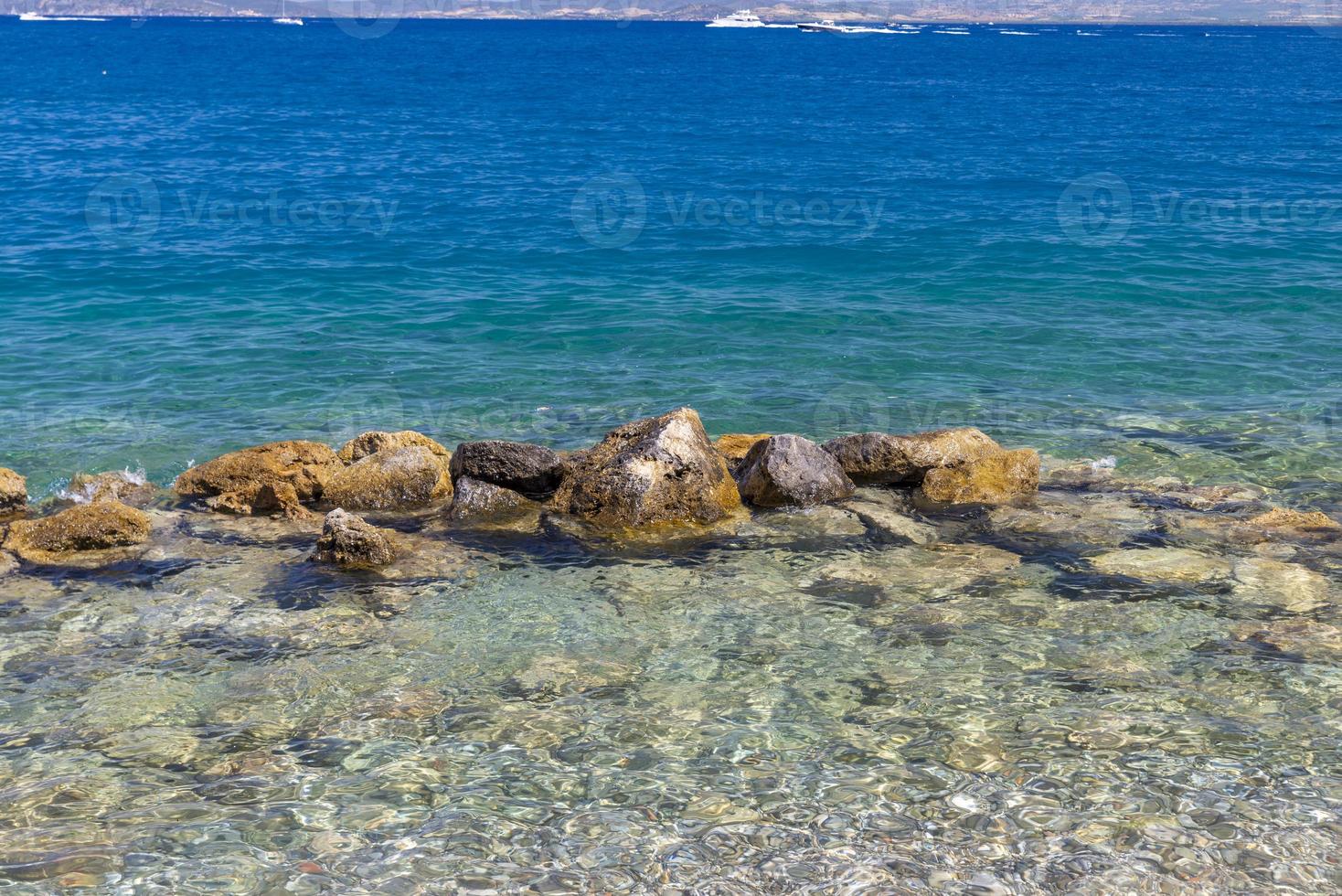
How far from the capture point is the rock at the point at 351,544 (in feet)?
33.2

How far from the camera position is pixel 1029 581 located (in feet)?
32.1

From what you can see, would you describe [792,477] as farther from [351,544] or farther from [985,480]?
[351,544]

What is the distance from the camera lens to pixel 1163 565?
32.9ft

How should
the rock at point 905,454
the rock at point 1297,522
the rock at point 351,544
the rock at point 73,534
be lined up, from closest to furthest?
the rock at point 351,544
the rock at point 73,534
the rock at point 1297,522
the rock at point 905,454

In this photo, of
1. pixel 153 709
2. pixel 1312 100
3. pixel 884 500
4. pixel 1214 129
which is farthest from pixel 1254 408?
pixel 1312 100

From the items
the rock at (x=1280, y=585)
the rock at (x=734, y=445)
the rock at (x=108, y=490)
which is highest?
the rock at (x=1280, y=585)

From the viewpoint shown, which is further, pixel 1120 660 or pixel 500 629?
pixel 500 629

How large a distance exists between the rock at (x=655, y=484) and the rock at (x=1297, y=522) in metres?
4.87

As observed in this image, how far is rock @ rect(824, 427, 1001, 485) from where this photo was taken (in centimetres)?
1210

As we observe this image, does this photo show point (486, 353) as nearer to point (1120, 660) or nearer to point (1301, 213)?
point (1120, 660)

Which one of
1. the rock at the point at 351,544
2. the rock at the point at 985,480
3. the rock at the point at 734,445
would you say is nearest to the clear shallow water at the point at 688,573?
the rock at the point at 351,544

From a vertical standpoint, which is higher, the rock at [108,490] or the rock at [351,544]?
the rock at [351,544]

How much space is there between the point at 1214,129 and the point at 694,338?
40.3 m

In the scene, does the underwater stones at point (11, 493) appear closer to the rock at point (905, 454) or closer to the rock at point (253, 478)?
the rock at point (253, 478)
